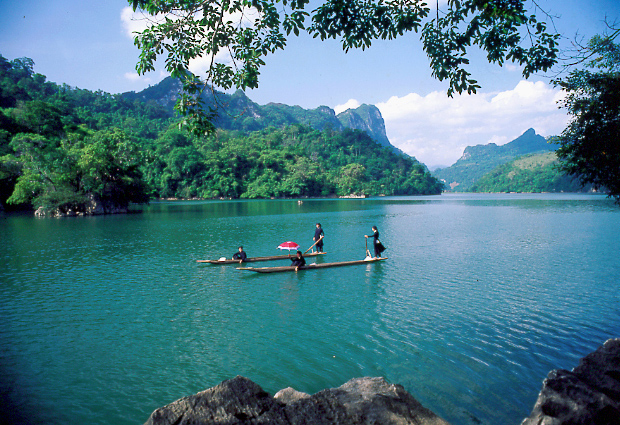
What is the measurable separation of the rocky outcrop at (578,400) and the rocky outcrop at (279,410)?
3.32ft

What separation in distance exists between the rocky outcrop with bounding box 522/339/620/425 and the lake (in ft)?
5.81

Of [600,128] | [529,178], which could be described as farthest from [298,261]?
[529,178]

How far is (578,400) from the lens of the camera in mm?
3373

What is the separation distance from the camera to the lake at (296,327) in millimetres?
6023

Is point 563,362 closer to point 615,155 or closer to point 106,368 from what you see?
point 615,155

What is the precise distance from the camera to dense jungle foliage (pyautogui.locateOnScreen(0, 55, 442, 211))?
1512 inches

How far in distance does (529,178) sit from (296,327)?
170 metres

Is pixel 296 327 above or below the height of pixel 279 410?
below

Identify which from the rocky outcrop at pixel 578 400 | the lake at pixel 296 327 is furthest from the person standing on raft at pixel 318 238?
the rocky outcrop at pixel 578 400

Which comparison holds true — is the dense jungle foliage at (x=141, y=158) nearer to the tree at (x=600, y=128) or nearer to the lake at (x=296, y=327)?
the lake at (x=296, y=327)

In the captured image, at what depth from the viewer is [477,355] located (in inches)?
281

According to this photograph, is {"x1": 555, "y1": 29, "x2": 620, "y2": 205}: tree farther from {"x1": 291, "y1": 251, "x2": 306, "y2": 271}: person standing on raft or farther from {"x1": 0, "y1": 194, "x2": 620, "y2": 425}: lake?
{"x1": 291, "y1": 251, "x2": 306, "y2": 271}: person standing on raft

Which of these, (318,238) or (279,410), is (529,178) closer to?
(318,238)

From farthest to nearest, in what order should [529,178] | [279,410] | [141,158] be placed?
[529,178]
[141,158]
[279,410]
